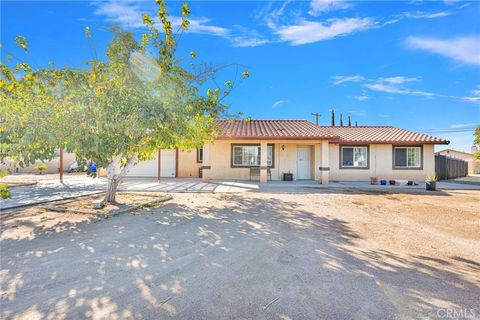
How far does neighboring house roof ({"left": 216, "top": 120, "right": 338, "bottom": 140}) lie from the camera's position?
14.7 meters

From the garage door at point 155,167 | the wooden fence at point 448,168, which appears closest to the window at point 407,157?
the wooden fence at point 448,168

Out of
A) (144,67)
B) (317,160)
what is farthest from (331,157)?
(144,67)

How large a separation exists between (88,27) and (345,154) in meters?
15.7

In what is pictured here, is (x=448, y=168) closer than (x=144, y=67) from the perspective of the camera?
No

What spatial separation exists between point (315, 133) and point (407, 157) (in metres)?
6.86

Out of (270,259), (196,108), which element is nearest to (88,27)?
(196,108)

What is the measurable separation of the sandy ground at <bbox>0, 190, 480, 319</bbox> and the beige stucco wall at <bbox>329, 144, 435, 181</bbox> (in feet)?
32.9

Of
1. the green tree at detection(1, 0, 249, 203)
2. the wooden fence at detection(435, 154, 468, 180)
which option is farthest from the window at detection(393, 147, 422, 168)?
the green tree at detection(1, 0, 249, 203)

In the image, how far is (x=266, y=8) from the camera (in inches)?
352

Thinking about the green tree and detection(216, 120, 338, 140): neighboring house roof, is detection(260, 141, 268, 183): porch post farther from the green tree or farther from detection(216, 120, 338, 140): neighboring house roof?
the green tree

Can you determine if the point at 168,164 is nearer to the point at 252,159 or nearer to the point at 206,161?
the point at 206,161

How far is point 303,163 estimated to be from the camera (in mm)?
17312

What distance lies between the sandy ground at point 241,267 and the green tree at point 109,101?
2.01 meters

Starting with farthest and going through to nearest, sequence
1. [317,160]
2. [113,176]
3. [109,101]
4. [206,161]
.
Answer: [317,160], [206,161], [113,176], [109,101]
